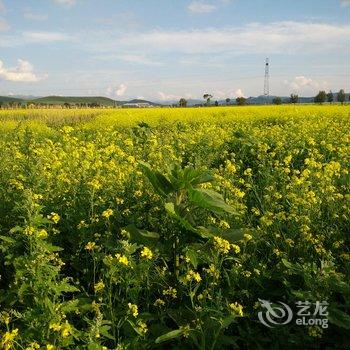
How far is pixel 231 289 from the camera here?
301 centimetres

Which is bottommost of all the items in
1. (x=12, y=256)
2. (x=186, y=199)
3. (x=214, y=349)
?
(x=214, y=349)

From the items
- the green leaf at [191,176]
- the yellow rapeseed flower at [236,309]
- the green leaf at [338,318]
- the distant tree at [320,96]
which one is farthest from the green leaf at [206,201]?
the distant tree at [320,96]

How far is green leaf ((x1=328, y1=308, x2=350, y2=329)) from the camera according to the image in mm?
2560

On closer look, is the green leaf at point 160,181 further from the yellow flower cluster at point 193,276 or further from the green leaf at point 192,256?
the yellow flower cluster at point 193,276

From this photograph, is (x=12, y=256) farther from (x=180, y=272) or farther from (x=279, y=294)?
(x=279, y=294)

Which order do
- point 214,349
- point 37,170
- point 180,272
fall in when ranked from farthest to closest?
point 37,170 < point 180,272 < point 214,349

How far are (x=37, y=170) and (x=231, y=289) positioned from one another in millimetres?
2686

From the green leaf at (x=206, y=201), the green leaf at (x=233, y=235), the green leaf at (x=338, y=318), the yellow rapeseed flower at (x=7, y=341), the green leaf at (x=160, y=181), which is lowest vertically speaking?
the green leaf at (x=338, y=318)

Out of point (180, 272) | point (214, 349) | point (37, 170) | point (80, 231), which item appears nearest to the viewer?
point (214, 349)

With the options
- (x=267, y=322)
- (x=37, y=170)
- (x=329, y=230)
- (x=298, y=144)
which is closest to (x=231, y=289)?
(x=267, y=322)

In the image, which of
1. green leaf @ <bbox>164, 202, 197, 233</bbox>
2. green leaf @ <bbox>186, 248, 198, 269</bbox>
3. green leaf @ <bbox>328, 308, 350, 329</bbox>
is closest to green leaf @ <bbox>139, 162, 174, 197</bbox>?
green leaf @ <bbox>164, 202, 197, 233</bbox>

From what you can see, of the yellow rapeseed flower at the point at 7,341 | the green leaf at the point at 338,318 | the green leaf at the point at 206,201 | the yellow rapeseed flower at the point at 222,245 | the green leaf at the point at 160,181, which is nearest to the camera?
the yellow rapeseed flower at the point at 7,341

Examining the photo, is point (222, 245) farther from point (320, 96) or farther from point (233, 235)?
point (320, 96)

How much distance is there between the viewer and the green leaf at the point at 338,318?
2560mm
